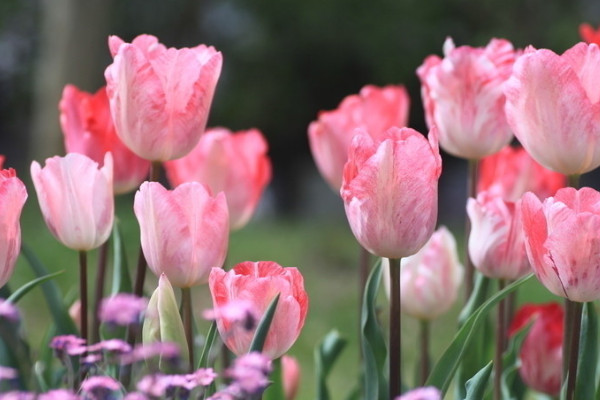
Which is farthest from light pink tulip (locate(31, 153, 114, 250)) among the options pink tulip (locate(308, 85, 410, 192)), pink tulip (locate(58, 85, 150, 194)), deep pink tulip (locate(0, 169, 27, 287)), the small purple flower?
pink tulip (locate(308, 85, 410, 192))

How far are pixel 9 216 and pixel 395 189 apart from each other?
1.13ft

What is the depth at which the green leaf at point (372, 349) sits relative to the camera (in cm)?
105

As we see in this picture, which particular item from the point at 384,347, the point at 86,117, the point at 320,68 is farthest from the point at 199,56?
the point at 320,68

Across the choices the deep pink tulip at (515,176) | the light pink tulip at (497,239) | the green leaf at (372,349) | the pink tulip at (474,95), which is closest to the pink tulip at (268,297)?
the green leaf at (372,349)

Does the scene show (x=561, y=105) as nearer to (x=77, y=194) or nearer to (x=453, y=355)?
(x=453, y=355)

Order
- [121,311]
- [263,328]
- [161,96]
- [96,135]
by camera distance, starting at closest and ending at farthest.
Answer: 1. [121,311]
2. [263,328]
3. [161,96]
4. [96,135]

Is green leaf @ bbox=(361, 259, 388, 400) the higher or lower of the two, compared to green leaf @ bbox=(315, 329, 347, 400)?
higher

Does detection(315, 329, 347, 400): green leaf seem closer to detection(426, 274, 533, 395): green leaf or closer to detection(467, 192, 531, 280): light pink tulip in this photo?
detection(467, 192, 531, 280): light pink tulip

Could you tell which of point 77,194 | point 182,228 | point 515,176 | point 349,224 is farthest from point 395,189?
point 515,176

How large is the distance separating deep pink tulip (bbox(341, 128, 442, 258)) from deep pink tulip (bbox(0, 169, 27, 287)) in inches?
11.7

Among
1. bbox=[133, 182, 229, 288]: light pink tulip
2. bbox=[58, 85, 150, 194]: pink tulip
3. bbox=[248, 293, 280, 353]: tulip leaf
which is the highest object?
bbox=[58, 85, 150, 194]: pink tulip

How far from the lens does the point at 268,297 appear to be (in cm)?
94

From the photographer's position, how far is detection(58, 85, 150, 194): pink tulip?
1.33 meters

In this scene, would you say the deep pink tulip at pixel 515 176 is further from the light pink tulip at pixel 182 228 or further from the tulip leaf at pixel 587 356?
the light pink tulip at pixel 182 228
